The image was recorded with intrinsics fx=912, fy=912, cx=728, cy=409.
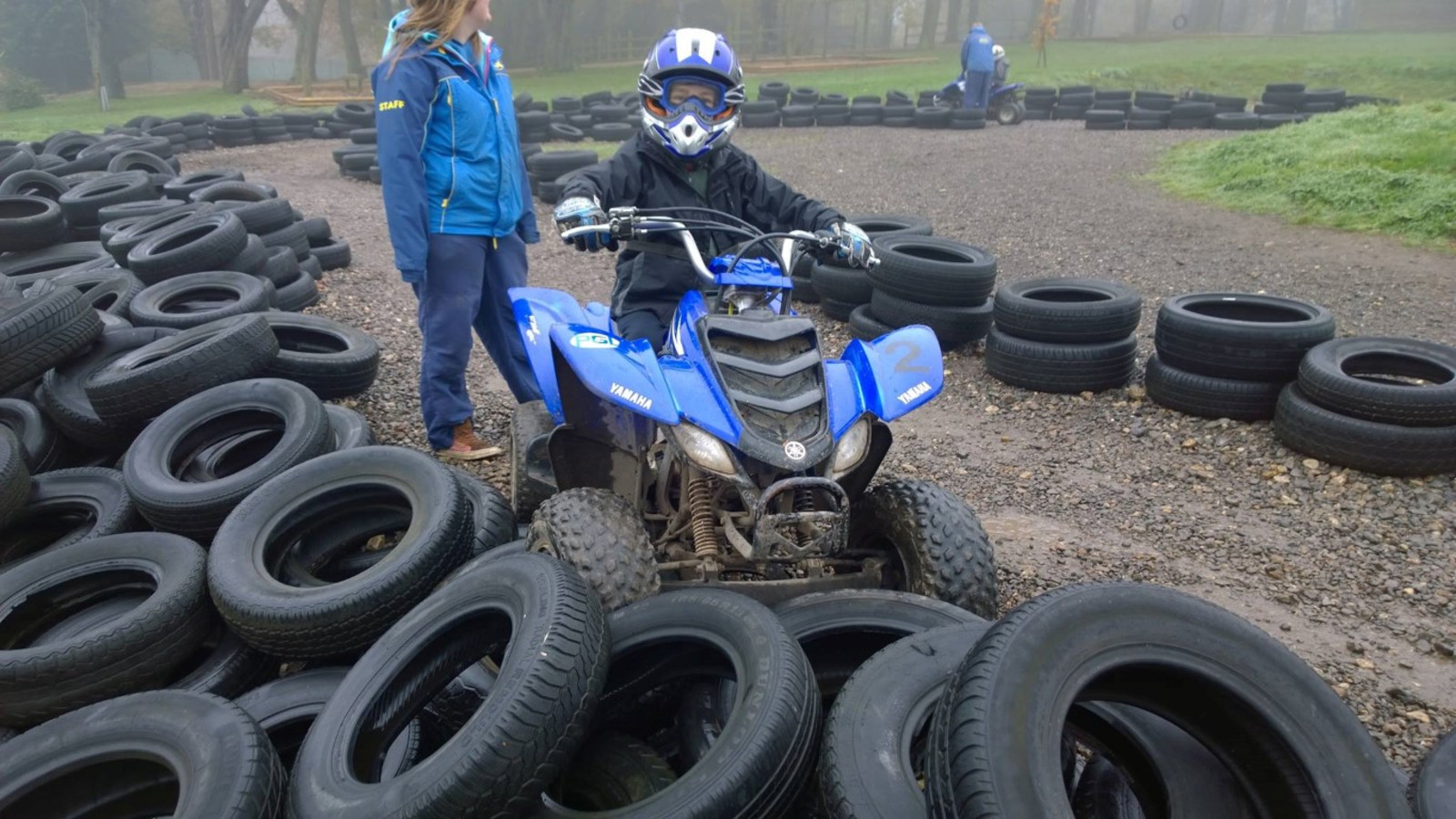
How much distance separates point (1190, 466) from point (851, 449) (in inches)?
135

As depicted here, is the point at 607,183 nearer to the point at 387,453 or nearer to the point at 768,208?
the point at 768,208

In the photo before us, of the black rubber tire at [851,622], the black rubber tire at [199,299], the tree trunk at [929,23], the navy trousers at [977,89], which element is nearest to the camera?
the black rubber tire at [851,622]

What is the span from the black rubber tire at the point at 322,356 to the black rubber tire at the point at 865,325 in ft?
13.3

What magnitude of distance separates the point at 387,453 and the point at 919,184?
43.1 feet

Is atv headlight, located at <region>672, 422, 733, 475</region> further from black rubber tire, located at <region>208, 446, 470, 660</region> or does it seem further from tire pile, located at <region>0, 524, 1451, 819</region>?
black rubber tire, located at <region>208, 446, 470, 660</region>

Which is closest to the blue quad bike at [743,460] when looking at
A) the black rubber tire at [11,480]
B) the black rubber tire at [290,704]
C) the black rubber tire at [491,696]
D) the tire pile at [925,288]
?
the black rubber tire at [491,696]

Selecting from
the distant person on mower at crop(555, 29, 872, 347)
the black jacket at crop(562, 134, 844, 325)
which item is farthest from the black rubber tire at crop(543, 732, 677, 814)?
the black jacket at crop(562, 134, 844, 325)

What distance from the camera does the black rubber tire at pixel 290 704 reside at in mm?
3180

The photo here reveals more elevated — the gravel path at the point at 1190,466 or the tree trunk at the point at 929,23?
the tree trunk at the point at 929,23

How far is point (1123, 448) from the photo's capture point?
612 cm

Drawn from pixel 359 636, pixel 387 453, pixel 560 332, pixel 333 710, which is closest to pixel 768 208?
pixel 560 332

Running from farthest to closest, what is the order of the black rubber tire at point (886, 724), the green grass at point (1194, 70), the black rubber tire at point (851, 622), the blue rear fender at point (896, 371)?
the green grass at point (1194, 70) < the blue rear fender at point (896, 371) < the black rubber tire at point (851, 622) < the black rubber tire at point (886, 724)

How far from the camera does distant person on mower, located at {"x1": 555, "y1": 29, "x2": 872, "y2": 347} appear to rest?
4.13 m

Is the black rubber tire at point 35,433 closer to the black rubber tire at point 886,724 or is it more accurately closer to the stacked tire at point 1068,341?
the black rubber tire at point 886,724
